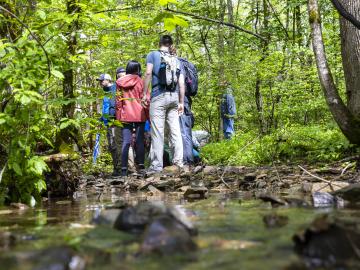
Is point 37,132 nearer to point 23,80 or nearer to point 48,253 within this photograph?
point 23,80

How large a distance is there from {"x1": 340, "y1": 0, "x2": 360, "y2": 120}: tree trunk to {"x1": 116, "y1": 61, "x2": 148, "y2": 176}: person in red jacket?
3.72 m

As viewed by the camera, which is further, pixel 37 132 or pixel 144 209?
pixel 37 132

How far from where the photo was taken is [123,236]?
228cm

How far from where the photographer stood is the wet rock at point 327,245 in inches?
63.4

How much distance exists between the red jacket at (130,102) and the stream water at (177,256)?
5390 mm

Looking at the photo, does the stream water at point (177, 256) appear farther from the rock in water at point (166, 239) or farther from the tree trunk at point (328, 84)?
the tree trunk at point (328, 84)

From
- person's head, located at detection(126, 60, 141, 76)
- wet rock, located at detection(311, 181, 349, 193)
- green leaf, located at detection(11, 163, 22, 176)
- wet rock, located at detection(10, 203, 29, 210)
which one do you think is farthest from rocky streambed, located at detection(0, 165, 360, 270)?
person's head, located at detection(126, 60, 141, 76)

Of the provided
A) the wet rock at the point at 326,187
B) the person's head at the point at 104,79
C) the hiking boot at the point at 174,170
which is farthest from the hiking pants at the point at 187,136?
the wet rock at the point at 326,187

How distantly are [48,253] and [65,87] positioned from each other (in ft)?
16.7

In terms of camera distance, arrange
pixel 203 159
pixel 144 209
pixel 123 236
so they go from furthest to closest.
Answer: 1. pixel 203 159
2. pixel 144 209
3. pixel 123 236

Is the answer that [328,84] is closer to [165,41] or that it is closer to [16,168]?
[165,41]

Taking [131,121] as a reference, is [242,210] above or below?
below

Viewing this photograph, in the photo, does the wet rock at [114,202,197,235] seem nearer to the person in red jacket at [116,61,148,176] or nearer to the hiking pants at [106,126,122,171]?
the person in red jacket at [116,61,148,176]

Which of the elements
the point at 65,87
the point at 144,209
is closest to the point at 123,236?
the point at 144,209
